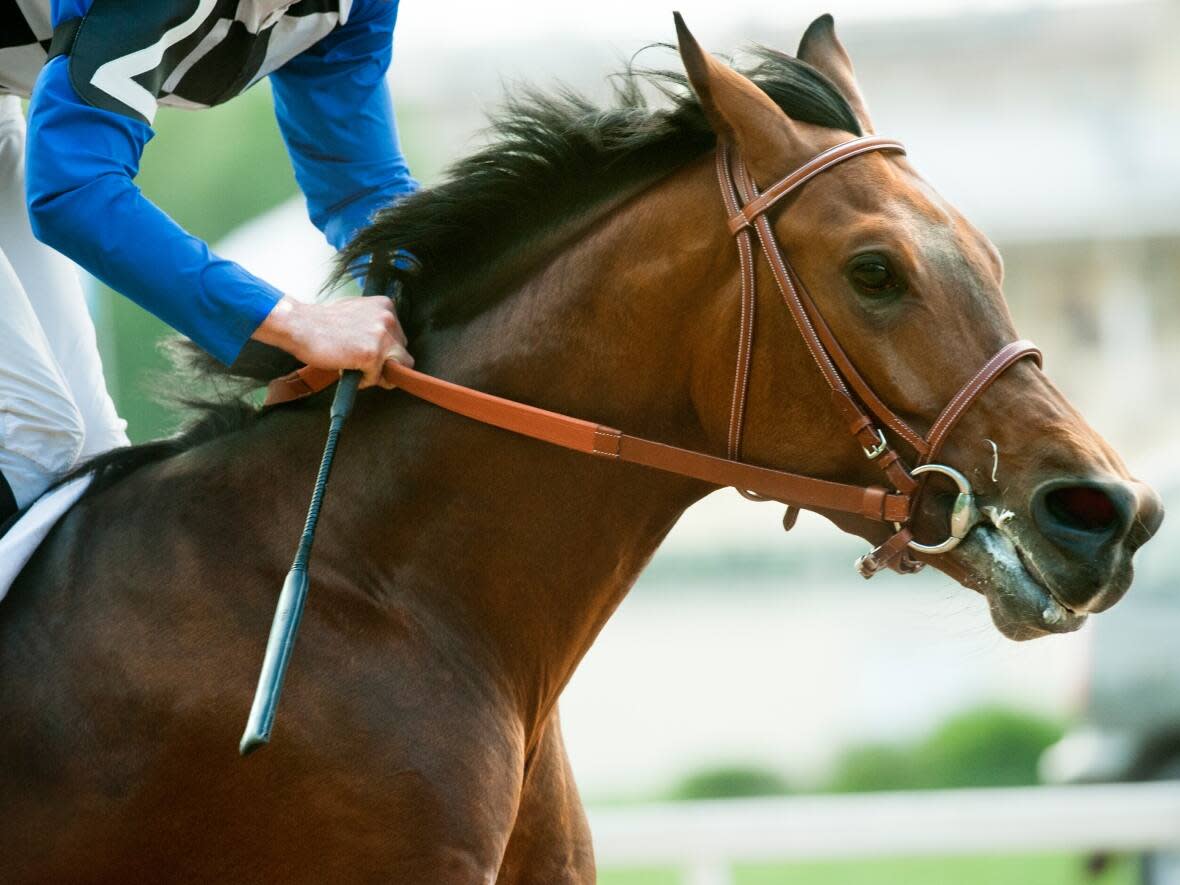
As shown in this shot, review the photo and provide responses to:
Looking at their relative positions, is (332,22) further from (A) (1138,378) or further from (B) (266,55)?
(A) (1138,378)

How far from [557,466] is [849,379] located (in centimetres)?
52

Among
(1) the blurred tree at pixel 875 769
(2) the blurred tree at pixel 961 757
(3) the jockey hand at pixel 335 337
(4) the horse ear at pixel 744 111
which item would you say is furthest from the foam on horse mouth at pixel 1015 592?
(1) the blurred tree at pixel 875 769

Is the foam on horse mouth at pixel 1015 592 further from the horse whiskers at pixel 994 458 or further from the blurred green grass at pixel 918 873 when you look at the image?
the blurred green grass at pixel 918 873

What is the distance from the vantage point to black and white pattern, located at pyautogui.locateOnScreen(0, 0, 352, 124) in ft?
8.29

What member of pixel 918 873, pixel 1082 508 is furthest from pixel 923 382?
pixel 918 873

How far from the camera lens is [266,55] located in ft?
9.68

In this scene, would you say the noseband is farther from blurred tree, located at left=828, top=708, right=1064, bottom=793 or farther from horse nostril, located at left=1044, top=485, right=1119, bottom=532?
blurred tree, located at left=828, top=708, right=1064, bottom=793

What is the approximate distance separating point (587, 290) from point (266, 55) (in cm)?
85

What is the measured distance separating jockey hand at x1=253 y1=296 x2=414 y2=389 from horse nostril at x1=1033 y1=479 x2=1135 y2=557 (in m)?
1.09

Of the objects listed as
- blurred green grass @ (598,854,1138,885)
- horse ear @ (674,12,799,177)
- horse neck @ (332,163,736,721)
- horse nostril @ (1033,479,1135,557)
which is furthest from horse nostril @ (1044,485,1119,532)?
blurred green grass @ (598,854,1138,885)

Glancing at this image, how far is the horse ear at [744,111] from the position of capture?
8.29 feet

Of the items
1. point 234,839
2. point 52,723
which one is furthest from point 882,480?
point 52,723

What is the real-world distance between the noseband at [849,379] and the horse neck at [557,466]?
8cm

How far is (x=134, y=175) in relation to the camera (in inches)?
103
